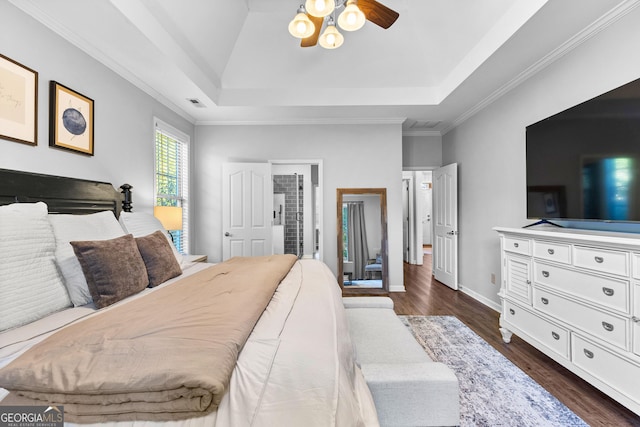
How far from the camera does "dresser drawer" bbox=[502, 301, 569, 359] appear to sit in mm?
1995

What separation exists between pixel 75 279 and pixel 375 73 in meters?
3.68

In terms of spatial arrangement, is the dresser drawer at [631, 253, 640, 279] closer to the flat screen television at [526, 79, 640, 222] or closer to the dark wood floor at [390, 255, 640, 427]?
the flat screen television at [526, 79, 640, 222]

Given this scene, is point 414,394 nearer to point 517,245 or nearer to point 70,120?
point 517,245

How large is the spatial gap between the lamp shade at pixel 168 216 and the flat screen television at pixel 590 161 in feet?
12.3

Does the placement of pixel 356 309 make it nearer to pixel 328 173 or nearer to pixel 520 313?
pixel 520 313

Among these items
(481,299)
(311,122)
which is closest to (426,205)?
(481,299)

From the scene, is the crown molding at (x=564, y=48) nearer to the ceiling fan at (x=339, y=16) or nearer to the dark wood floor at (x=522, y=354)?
the ceiling fan at (x=339, y=16)

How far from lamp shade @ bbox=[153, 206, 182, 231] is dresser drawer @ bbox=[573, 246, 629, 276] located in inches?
143

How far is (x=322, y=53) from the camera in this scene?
3.54 metres

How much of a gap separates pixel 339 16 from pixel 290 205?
4010 mm

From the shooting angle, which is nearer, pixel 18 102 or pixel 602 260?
pixel 602 260

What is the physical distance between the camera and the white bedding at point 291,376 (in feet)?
2.48
